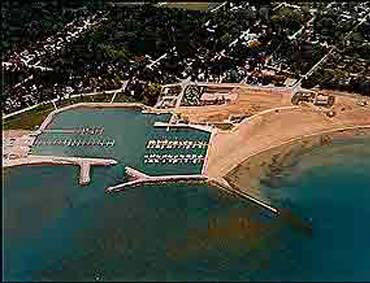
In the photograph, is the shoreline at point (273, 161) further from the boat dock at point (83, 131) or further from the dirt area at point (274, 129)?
the boat dock at point (83, 131)

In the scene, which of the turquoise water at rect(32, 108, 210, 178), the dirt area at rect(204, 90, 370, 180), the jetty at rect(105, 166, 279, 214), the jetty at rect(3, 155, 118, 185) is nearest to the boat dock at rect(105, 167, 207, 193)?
the jetty at rect(105, 166, 279, 214)

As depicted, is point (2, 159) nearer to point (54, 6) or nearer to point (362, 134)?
point (362, 134)

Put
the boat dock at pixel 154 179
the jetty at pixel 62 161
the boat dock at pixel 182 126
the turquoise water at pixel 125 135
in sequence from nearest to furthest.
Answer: the boat dock at pixel 154 179, the turquoise water at pixel 125 135, the jetty at pixel 62 161, the boat dock at pixel 182 126

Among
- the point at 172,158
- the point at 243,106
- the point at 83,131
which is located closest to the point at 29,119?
the point at 83,131

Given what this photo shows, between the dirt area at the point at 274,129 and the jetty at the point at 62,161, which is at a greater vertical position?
the dirt area at the point at 274,129

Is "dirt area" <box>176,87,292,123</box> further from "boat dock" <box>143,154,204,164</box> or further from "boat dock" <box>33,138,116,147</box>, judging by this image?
"boat dock" <box>33,138,116,147</box>

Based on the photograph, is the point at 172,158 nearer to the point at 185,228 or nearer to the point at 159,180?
the point at 159,180

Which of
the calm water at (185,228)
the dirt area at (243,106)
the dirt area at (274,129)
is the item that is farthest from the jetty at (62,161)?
the dirt area at (243,106)
